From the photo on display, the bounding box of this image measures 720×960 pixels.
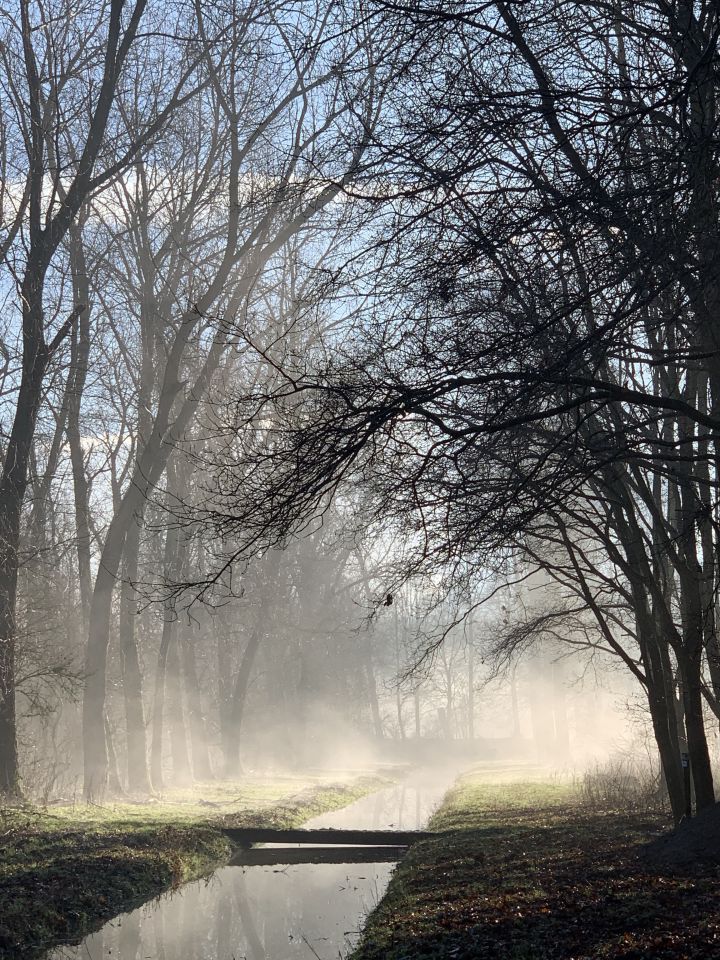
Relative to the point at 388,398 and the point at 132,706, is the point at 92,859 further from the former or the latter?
the point at 132,706

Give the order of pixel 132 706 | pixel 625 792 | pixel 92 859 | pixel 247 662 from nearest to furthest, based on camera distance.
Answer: pixel 92 859, pixel 625 792, pixel 132 706, pixel 247 662

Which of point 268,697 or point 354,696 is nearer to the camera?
point 268,697

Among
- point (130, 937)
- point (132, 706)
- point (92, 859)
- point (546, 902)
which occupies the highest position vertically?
point (132, 706)

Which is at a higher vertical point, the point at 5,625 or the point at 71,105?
the point at 71,105

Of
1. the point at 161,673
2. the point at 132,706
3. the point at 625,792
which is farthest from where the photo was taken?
the point at 161,673

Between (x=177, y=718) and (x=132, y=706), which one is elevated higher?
(x=132, y=706)

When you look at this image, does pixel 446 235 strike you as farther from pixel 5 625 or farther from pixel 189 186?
pixel 189 186

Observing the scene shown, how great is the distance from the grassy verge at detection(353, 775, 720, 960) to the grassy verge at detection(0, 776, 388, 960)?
318 cm

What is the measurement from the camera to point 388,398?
647 centimetres

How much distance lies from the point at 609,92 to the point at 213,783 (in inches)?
1137

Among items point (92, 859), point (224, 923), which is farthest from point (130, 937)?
point (92, 859)

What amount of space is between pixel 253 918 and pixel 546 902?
4388 mm

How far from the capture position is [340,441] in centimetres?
655

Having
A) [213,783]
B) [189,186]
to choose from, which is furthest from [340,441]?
[213,783]
